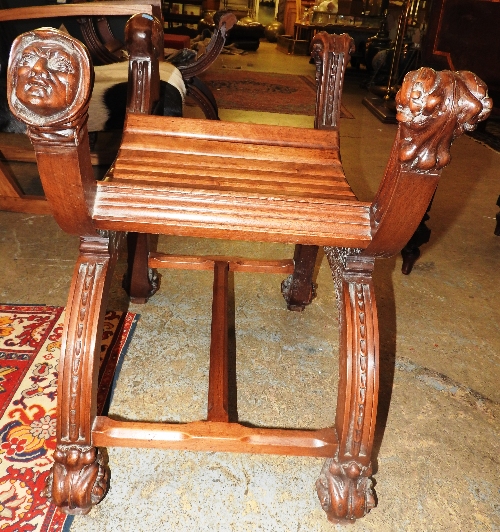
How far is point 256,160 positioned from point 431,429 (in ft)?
2.30

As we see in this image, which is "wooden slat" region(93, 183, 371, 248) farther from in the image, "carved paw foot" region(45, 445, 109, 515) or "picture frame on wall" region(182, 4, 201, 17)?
"picture frame on wall" region(182, 4, 201, 17)

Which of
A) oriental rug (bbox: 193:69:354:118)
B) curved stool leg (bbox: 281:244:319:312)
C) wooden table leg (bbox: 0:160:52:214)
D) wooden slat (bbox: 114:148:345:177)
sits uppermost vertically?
wooden slat (bbox: 114:148:345:177)

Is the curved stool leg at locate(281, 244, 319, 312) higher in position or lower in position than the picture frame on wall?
higher

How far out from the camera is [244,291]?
62.6 inches

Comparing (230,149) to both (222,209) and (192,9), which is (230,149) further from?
(192,9)

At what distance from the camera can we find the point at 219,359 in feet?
3.35

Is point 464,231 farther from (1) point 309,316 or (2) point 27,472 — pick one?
(2) point 27,472

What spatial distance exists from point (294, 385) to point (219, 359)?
10.2 inches

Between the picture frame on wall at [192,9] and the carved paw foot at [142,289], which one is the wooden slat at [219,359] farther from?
the picture frame on wall at [192,9]

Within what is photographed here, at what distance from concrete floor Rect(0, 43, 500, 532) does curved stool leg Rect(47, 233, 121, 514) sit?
0.07 m

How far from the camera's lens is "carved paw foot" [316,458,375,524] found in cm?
85

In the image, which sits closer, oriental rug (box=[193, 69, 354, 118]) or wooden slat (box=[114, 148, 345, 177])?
wooden slat (box=[114, 148, 345, 177])

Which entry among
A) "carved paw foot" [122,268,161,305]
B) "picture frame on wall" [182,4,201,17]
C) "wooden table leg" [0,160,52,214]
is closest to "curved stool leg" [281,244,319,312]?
"carved paw foot" [122,268,161,305]

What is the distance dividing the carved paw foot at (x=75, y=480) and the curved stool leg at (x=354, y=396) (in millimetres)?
395
